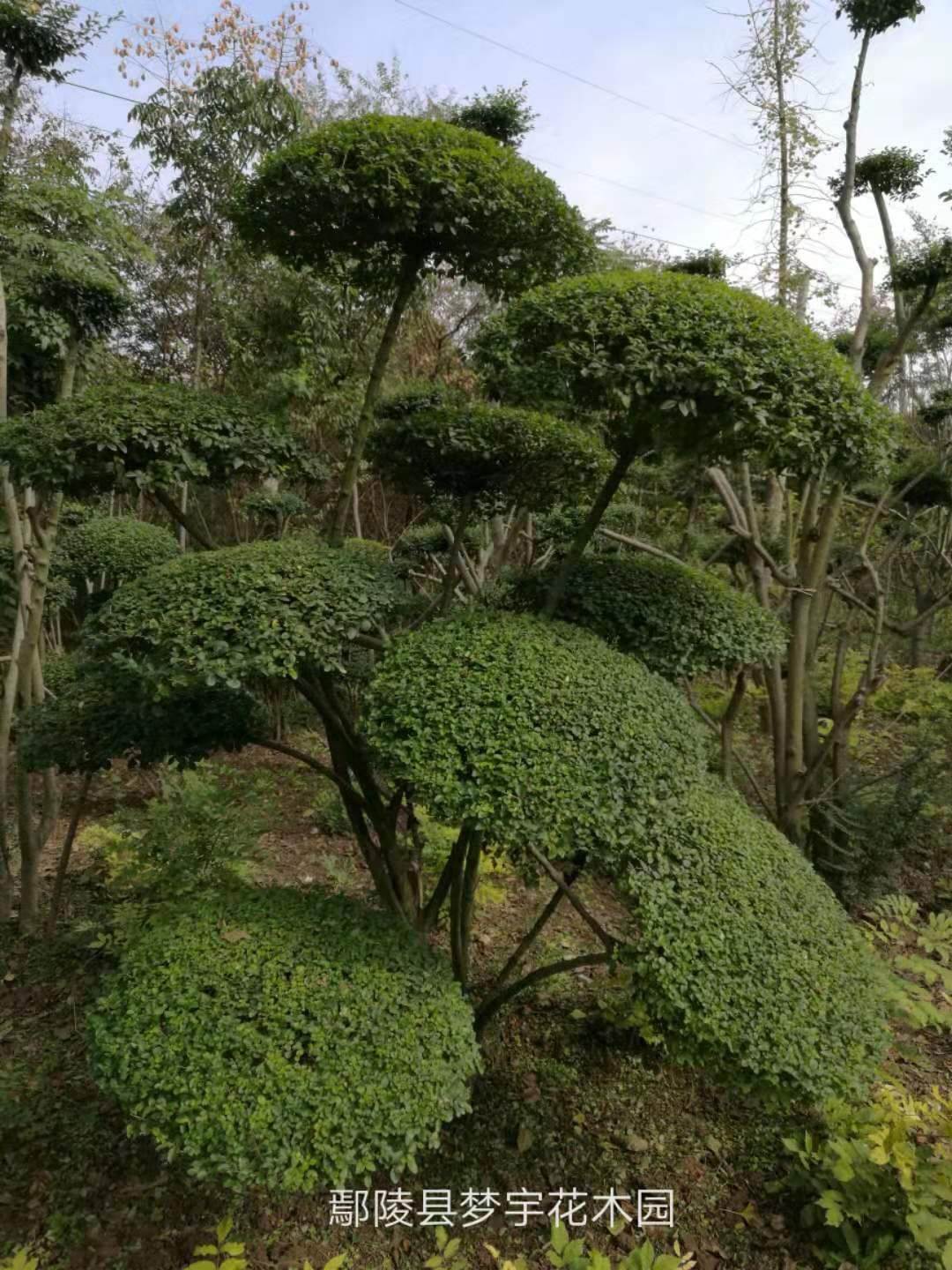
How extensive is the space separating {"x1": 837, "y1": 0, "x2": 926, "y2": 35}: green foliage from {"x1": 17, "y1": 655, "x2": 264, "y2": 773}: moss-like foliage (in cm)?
350

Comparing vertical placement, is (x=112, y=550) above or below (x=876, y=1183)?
above

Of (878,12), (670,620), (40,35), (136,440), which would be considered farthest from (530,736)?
(878,12)

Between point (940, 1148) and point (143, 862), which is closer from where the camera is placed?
point (940, 1148)

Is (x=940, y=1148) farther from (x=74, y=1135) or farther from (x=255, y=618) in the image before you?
(x=74, y=1135)

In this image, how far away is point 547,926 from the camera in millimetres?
3182

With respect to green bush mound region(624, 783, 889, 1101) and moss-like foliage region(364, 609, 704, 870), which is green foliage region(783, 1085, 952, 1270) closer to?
green bush mound region(624, 783, 889, 1101)

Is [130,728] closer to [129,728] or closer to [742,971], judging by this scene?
[129,728]

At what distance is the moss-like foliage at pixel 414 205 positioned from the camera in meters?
1.61

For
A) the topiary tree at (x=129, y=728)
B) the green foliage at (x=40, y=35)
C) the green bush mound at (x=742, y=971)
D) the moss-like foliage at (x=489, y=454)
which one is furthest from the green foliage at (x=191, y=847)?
the green foliage at (x=40, y=35)

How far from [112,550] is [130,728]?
5.87 ft

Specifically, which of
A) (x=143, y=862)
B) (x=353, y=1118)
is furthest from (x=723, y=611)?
(x=143, y=862)

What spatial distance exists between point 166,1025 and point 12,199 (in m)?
2.72

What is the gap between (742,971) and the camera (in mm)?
1461

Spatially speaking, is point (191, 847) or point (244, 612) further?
point (191, 847)
